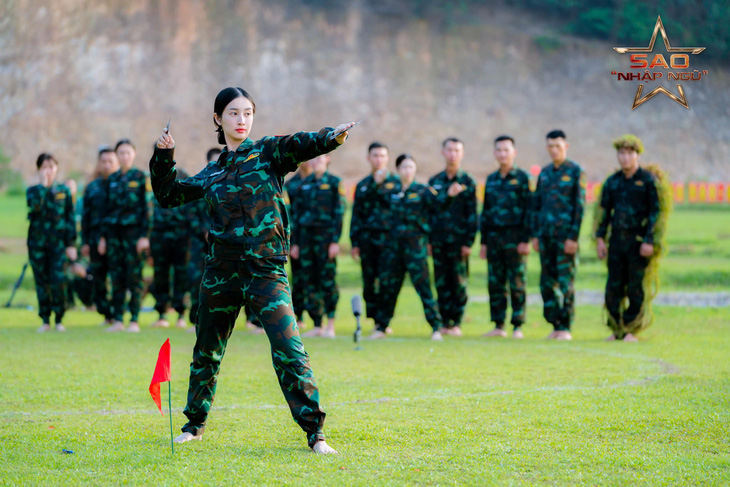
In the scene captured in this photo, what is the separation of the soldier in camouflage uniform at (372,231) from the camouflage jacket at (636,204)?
2647mm

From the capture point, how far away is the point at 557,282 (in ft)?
35.6

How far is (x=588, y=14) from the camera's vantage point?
53.2 metres

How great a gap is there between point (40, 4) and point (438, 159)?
75.8 feet

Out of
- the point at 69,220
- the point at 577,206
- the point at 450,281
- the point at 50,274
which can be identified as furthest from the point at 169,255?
the point at 577,206

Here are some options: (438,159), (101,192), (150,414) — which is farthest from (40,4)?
(150,414)

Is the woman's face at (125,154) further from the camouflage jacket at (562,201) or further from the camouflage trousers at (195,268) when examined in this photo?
the camouflage jacket at (562,201)

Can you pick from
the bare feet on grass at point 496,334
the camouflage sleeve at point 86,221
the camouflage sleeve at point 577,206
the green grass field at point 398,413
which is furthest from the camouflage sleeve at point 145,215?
the camouflage sleeve at point 577,206

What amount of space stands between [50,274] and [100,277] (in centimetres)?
103

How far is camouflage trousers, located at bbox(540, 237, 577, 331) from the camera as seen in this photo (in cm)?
1066

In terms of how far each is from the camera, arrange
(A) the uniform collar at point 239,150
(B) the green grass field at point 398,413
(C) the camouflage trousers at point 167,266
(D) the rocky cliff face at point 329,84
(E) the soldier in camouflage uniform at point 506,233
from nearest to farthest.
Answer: (B) the green grass field at point 398,413 < (A) the uniform collar at point 239,150 < (E) the soldier in camouflage uniform at point 506,233 < (C) the camouflage trousers at point 167,266 < (D) the rocky cliff face at point 329,84

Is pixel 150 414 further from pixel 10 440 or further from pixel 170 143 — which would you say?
pixel 170 143

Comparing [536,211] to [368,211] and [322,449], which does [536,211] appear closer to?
[368,211]

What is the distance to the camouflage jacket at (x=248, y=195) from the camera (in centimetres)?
486

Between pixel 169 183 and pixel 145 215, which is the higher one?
pixel 169 183
